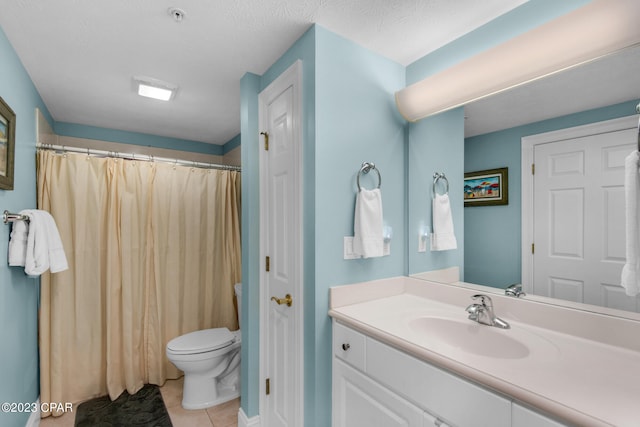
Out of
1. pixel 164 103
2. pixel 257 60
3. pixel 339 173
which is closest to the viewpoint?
pixel 339 173

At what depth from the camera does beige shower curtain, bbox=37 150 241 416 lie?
87.4 inches

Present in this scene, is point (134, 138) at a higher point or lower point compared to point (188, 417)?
higher

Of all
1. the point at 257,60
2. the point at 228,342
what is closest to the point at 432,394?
the point at 228,342

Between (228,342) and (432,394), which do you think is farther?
(228,342)

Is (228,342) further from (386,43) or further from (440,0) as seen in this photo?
(440,0)

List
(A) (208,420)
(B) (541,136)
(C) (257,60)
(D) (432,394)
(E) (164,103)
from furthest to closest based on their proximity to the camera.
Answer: (E) (164,103)
(A) (208,420)
(C) (257,60)
(B) (541,136)
(D) (432,394)

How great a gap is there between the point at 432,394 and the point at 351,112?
1.29 metres

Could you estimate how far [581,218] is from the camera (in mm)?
1149

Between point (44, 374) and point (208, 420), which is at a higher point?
point (44, 374)

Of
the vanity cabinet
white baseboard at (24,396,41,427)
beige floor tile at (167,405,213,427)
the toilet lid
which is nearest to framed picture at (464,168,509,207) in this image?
the vanity cabinet

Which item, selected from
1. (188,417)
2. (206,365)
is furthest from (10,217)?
(188,417)

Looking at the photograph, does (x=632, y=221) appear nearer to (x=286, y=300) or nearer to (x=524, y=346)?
(x=524, y=346)

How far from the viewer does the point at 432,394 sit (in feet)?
3.23

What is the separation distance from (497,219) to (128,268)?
2.69 meters
